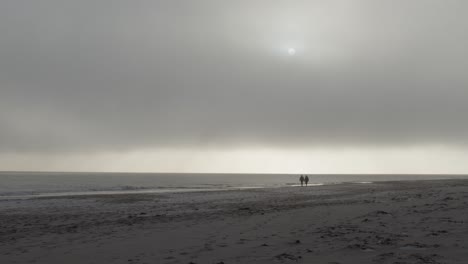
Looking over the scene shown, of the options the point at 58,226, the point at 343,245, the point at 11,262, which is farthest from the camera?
the point at 58,226

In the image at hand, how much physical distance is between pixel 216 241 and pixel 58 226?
37.5 feet

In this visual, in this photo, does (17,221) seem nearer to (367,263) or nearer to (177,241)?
(177,241)

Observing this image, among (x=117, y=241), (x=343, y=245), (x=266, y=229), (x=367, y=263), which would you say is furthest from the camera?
(x=266, y=229)

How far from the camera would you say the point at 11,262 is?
12.1m

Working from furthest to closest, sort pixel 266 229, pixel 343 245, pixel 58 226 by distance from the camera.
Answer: pixel 58 226 < pixel 266 229 < pixel 343 245

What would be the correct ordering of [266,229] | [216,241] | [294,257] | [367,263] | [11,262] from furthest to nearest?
[266,229] < [216,241] < [11,262] < [294,257] < [367,263]

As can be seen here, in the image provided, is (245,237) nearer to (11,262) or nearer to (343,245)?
(343,245)

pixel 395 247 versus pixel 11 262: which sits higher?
pixel 395 247

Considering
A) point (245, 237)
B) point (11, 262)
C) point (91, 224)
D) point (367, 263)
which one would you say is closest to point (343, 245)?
point (367, 263)

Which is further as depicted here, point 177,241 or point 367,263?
point 177,241

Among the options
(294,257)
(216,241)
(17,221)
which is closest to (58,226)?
(17,221)

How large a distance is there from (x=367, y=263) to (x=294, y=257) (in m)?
1.88

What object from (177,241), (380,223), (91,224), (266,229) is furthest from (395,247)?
(91,224)

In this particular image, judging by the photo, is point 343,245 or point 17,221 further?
point 17,221
